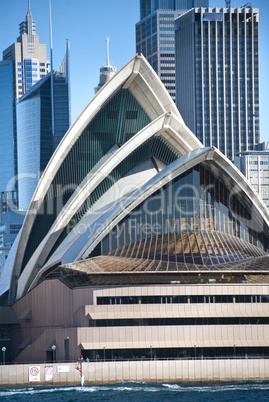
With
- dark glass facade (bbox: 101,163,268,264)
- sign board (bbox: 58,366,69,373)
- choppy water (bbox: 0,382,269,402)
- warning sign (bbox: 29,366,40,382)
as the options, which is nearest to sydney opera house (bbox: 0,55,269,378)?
dark glass facade (bbox: 101,163,268,264)

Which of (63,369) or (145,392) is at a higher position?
(63,369)

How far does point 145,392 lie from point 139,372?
441 cm

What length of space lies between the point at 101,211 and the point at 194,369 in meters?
21.6

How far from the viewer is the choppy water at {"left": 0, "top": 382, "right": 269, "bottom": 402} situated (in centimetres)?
5600

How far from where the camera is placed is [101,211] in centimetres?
8031

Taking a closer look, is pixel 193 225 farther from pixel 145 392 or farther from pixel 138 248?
pixel 145 392

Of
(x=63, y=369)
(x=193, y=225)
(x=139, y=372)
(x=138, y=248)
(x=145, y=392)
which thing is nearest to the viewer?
(x=145, y=392)

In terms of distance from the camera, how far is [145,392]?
5822cm

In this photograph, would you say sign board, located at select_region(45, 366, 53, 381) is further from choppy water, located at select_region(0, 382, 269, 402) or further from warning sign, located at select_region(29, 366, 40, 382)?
choppy water, located at select_region(0, 382, 269, 402)

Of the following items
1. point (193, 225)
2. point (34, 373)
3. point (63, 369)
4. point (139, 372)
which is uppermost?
point (193, 225)

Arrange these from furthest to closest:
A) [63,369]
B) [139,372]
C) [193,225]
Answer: [193,225]
[63,369]
[139,372]

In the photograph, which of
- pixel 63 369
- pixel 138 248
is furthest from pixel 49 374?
pixel 138 248

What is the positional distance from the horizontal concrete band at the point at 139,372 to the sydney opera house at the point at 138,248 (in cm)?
109

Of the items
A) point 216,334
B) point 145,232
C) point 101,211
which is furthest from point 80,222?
point 216,334
